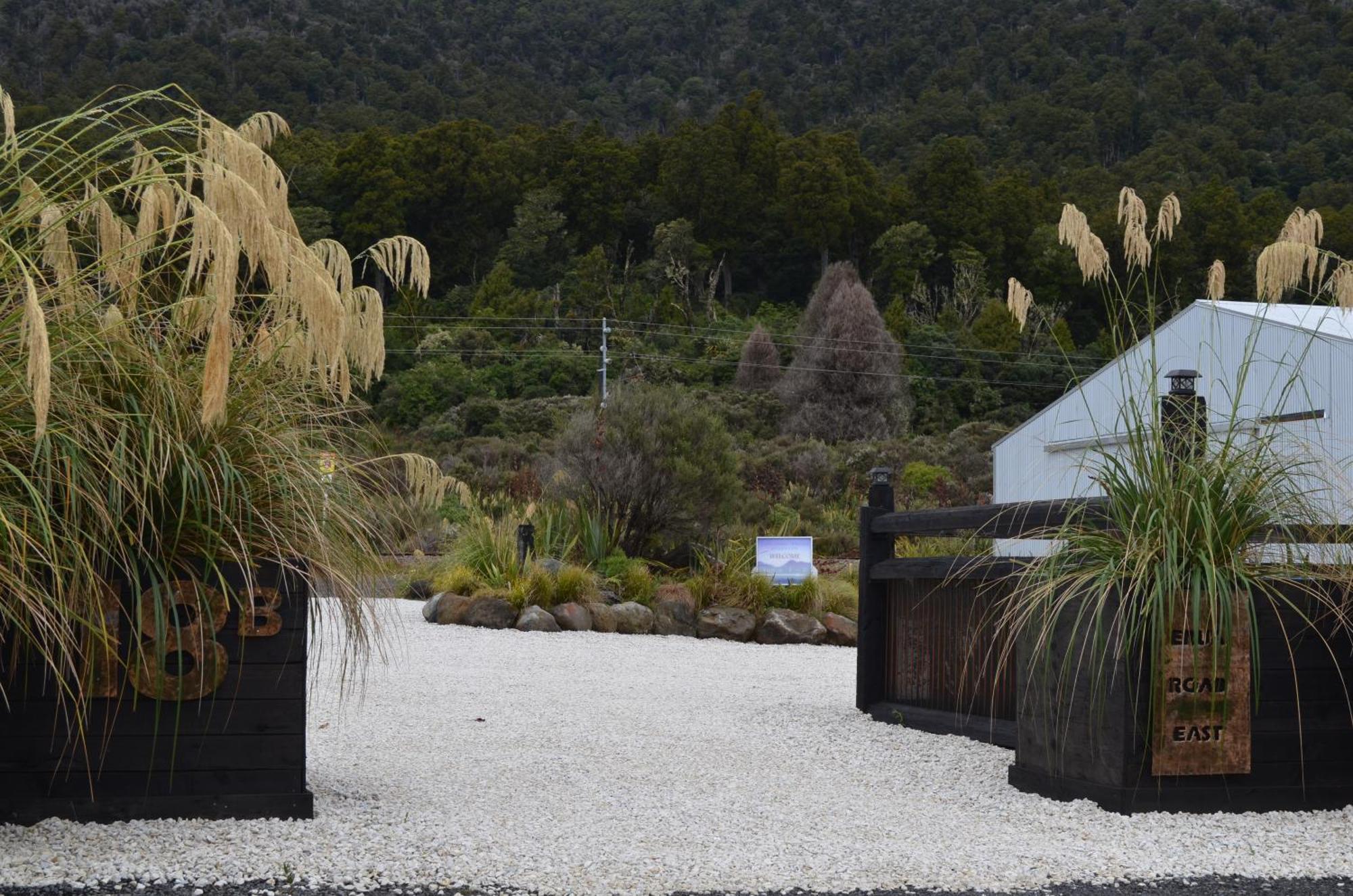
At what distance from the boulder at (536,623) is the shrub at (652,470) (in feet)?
5.66

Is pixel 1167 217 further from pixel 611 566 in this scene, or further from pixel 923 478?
Result: pixel 923 478

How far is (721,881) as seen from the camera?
294 cm

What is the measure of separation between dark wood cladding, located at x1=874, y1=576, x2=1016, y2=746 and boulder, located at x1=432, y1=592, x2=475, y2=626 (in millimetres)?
4741

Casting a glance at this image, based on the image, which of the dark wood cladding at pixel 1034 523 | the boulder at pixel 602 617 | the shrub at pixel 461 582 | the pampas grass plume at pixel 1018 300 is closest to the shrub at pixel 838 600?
the boulder at pixel 602 617

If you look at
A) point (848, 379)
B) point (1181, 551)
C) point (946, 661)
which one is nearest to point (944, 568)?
point (946, 661)

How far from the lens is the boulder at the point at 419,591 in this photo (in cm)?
1166

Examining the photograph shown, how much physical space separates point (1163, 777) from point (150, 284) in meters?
3.18

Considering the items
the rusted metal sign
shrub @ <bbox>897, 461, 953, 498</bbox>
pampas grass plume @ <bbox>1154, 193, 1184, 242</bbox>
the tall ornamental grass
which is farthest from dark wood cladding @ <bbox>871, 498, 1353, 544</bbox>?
shrub @ <bbox>897, 461, 953, 498</bbox>

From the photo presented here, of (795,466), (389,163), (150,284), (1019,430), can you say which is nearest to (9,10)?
(389,163)

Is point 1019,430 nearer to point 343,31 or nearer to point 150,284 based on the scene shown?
point 150,284

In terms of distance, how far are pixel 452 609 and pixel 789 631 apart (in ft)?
8.48

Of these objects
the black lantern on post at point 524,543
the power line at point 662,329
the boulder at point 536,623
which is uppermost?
the power line at point 662,329

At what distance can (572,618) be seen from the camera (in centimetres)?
964

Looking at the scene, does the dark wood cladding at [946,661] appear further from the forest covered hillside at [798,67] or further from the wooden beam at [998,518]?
the forest covered hillside at [798,67]
